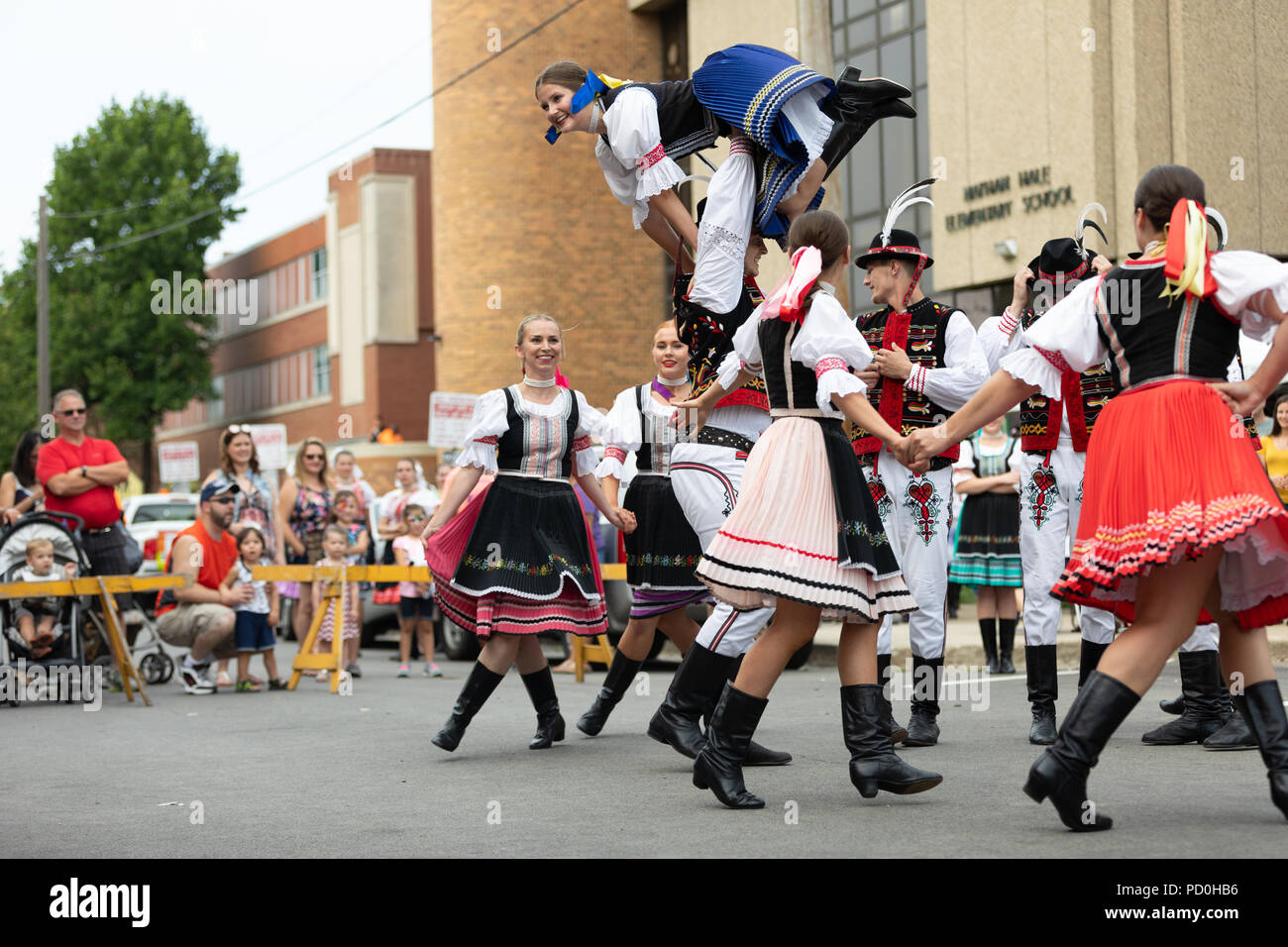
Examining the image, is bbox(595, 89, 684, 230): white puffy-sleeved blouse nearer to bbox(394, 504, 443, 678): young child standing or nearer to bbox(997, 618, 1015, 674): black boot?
bbox(997, 618, 1015, 674): black boot

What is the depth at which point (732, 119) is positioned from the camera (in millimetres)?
6375

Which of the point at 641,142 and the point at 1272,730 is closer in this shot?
the point at 1272,730

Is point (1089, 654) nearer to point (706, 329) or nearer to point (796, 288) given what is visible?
point (706, 329)

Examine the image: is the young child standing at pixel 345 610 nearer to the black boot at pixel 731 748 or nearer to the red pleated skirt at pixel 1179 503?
the black boot at pixel 731 748

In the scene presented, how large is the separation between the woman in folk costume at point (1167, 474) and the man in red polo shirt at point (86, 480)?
884cm

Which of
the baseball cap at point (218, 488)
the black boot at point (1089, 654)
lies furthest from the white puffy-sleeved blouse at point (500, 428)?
the baseball cap at point (218, 488)

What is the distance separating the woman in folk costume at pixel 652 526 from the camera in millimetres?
8023

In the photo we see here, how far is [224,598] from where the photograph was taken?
42.2ft

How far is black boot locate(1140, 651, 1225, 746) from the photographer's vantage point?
7328 millimetres

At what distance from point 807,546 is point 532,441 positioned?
269 cm

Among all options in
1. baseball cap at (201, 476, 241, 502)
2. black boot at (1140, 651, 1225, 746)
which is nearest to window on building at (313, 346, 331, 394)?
baseball cap at (201, 476, 241, 502)

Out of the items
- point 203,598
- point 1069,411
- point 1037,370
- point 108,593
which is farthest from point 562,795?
point 203,598

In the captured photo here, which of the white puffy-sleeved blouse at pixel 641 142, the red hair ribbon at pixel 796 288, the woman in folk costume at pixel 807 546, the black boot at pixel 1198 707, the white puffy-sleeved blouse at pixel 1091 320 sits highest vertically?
the white puffy-sleeved blouse at pixel 641 142

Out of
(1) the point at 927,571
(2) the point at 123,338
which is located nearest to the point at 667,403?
(1) the point at 927,571
